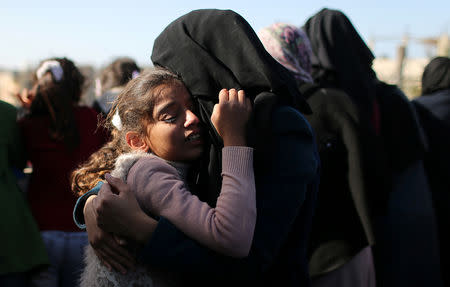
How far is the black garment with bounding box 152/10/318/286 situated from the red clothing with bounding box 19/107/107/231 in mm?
1837

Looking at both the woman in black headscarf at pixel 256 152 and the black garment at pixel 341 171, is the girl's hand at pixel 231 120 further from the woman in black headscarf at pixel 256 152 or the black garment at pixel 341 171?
the black garment at pixel 341 171

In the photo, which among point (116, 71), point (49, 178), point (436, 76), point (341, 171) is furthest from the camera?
point (116, 71)

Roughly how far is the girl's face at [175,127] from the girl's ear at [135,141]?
0.06 metres

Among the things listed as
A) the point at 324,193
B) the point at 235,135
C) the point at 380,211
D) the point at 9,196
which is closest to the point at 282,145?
the point at 235,135

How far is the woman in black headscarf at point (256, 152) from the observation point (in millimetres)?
1330

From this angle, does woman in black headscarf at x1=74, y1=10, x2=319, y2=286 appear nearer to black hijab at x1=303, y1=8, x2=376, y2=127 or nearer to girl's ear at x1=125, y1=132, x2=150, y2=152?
girl's ear at x1=125, y1=132, x2=150, y2=152

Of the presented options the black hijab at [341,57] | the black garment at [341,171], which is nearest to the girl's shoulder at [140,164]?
the black garment at [341,171]

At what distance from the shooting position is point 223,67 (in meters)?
1.51

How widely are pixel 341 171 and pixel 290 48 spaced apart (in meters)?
0.77

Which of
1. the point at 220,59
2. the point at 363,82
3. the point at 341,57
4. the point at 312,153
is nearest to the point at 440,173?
the point at 363,82

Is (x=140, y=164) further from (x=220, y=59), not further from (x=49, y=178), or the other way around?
(x=49, y=178)

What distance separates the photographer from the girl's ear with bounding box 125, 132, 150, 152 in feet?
5.21

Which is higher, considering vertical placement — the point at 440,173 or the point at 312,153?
the point at 312,153

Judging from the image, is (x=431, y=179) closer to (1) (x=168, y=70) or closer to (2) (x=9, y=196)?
(1) (x=168, y=70)
